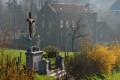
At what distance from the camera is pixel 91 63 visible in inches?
1182

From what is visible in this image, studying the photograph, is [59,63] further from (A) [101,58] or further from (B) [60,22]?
(B) [60,22]

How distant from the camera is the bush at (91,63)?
1062 inches

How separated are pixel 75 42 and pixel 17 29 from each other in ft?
52.7

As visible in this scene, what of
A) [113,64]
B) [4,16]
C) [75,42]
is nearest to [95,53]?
[113,64]

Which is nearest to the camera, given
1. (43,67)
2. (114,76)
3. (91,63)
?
(43,67)

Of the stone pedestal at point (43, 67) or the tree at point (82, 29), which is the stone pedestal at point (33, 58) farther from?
the tree at point (82, 29)

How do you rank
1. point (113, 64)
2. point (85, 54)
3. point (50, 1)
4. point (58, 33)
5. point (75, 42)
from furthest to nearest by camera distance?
point (50, 1) < point (58, 33) < point (75, 42) < point (113, 64) < point (85, 54)

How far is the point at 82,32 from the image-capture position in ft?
208

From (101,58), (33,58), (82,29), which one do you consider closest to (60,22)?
(82,29)

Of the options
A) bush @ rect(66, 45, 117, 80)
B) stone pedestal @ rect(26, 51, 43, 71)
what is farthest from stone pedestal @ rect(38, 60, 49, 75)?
bush @ rect(66, 45, 117, 80)

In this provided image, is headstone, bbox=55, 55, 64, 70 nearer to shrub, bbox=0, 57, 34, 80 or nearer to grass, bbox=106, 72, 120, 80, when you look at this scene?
grass, bbox=106, 72, 120, 80

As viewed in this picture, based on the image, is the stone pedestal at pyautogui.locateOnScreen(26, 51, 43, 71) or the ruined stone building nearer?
the stone pedestal at pyautogui.locateOnScreen(26, 51, 43, 71)

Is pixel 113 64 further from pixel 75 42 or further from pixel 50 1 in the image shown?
pixel 50 1

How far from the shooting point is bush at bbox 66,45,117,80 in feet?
88.5
